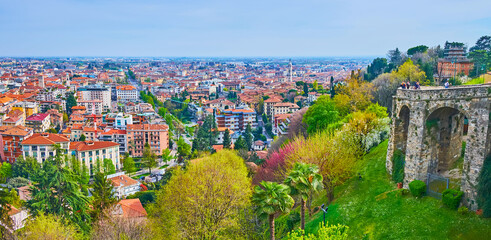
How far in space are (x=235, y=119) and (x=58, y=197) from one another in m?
80.0

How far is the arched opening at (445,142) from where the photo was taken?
75.3 feet

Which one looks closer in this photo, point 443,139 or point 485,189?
point 485,189

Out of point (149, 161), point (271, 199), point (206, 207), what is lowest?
point (149, 161)

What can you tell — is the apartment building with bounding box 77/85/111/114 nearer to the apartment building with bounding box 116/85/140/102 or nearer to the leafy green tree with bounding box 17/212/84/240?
the apartment building with bounding box 116/85/140/102

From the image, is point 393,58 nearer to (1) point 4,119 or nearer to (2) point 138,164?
(2) point 138,164

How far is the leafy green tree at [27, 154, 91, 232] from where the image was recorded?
30422 mm

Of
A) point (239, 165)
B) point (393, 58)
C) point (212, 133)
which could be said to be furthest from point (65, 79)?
point (239, 165)

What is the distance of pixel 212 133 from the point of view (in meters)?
93.0

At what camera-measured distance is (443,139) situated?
77.8ft

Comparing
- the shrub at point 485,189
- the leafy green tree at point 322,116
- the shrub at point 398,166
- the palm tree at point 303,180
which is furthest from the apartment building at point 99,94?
the shrub at point 485,189

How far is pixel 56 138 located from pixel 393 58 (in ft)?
221

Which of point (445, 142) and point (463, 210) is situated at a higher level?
point (445, 142)

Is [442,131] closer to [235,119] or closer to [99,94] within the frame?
[235,119]

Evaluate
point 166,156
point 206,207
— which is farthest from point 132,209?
point 166,156
